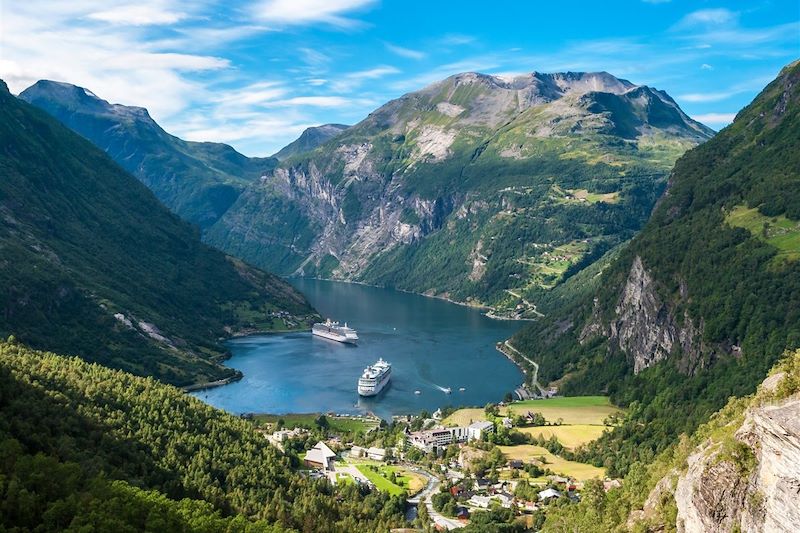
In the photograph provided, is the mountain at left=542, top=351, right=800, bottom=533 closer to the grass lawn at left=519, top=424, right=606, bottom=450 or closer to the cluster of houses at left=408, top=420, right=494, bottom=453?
the cluster of houses at left=408, top=420, right=494, bottom=453

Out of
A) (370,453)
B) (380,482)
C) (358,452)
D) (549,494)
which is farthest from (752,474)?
(370,453)

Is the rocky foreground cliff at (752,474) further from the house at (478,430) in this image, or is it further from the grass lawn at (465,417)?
the grass lawn at (465,417)

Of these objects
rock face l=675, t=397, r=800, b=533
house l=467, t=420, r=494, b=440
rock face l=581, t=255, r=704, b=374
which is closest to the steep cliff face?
rock face l=675, t=397, r=800, b=533

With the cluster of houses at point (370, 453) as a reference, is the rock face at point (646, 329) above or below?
above

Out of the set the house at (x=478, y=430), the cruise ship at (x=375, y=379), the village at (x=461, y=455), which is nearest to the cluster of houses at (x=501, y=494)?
the village at (x=461, y=455)

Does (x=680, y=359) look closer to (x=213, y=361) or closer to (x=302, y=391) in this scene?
(x=302, y=391)

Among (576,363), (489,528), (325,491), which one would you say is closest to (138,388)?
(325,491)
